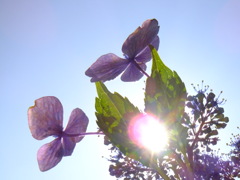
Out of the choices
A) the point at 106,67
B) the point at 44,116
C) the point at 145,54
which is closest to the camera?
the point at 44,116

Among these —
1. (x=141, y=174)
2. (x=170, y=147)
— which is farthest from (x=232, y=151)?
(x=170, y=147)

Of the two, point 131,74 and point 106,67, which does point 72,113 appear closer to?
point 106,67

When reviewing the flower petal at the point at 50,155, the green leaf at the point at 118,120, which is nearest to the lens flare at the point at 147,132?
the green leaf at the point at 118,120

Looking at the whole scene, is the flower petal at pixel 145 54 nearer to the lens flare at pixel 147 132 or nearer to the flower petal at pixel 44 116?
the lens flare at pixel 147 132

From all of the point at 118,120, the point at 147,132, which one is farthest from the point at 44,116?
Answer: the point at 147,132

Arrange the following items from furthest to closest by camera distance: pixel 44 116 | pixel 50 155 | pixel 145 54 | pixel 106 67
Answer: pixel 145 54
pixel 106 67
pixel 50 155
pixel 44 116

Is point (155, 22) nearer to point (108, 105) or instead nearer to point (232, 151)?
point (108, 105)
